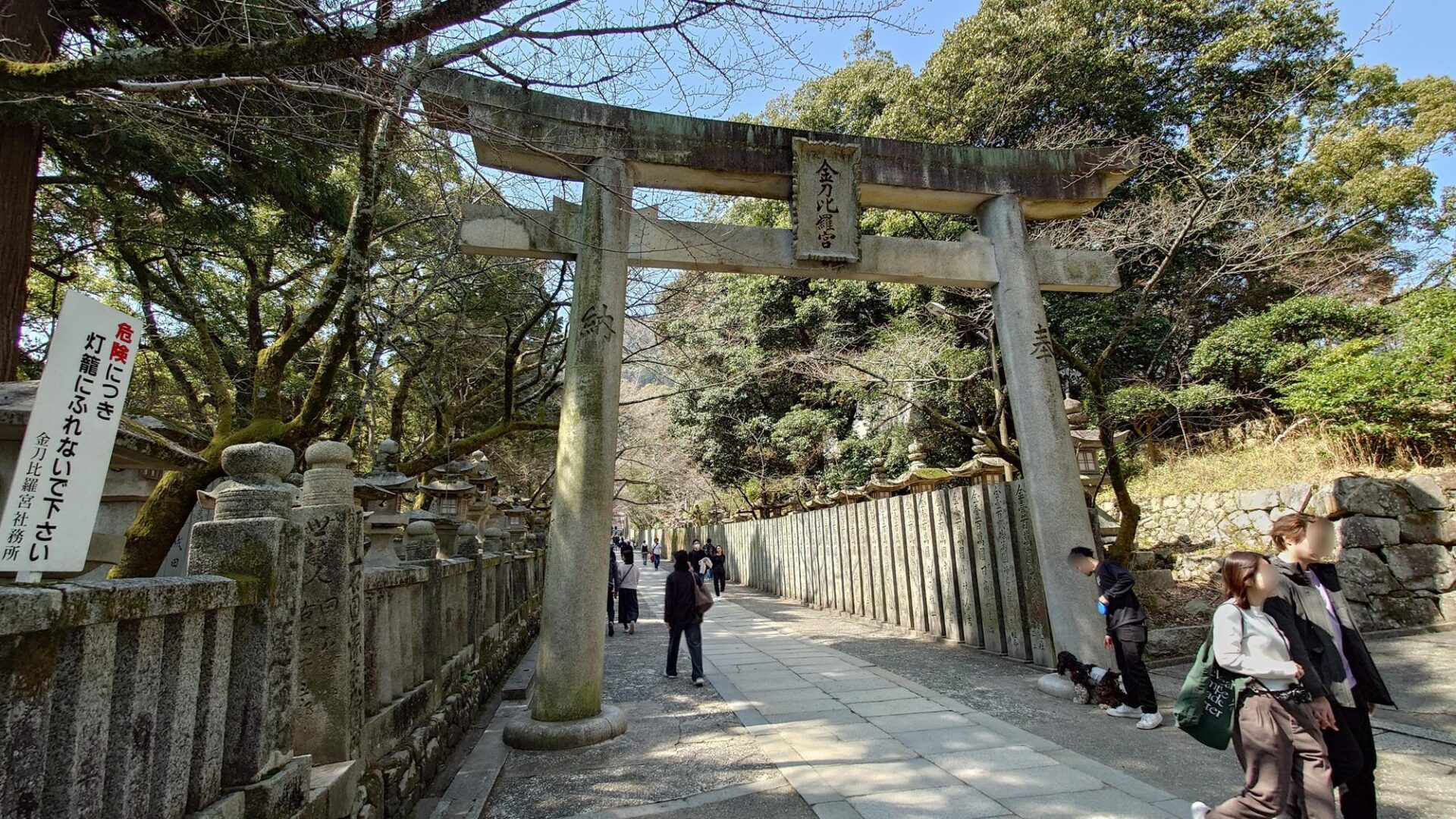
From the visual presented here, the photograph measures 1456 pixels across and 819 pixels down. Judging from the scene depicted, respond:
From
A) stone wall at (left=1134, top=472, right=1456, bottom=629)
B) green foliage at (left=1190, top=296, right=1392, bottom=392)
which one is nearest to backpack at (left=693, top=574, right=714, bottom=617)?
stone wall at (left=1134, top=472, right=1456, bottom=629)

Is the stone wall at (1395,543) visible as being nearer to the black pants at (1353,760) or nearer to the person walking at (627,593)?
the black pants at (1353,760)

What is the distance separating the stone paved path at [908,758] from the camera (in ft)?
12.8

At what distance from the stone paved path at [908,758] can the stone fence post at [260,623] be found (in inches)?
107

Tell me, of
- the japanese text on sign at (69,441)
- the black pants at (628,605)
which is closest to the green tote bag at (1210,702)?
the japanese text on sign at (69,441)

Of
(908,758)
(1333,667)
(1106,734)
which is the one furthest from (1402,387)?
(908,758)

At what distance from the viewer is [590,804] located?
4.26 metres

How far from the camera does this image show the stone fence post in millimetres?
2617

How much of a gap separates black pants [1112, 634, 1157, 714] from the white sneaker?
0.15 ft

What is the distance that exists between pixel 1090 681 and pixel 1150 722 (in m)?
0.74

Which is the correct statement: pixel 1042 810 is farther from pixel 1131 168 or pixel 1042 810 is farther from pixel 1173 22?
pixel 1173 22

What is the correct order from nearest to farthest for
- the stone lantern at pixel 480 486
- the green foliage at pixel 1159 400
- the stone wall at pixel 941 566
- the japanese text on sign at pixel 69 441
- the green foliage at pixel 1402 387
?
the japanese text on sign at pixel 69 441 < the stone wall at pixel 941 566 < the green foliage at pixel 1402 387 < the green foliage at pixel 1159 400 < the stone lantern at pixel 480 486

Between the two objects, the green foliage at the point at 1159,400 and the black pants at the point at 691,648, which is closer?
the black pants at the point at 691,648

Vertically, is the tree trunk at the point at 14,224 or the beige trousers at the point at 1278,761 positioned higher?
the tree trunk at the point at 14,224

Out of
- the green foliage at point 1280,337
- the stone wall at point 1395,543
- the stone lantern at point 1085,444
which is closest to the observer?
the stone lantern at point 1085,444
